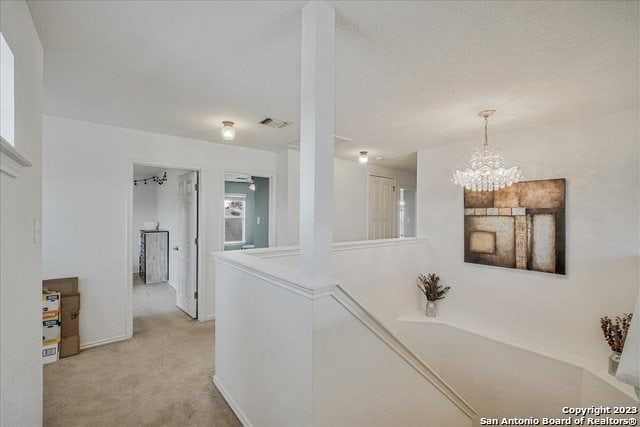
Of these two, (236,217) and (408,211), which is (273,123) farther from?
(408,211)

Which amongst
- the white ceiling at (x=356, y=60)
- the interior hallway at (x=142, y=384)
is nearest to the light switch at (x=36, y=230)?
the white ceiling at (x=356, y=60)

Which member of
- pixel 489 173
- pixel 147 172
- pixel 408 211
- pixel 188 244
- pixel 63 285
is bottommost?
pixel 63 285

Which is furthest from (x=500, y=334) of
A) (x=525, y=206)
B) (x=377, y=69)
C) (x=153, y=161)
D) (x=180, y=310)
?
(x=153, y=161)

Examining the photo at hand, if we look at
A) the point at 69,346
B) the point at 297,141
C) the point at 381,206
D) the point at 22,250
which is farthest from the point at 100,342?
the point at 381,206

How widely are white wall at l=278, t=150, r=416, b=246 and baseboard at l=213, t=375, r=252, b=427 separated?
207cm

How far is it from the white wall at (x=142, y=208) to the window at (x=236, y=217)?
1521 millimetres

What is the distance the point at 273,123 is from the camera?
2.90 meters

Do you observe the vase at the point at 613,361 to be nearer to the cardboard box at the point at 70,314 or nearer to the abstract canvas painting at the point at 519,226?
the abstract canvas painting at the point at 519,226

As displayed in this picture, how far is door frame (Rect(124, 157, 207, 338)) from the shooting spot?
3016mm

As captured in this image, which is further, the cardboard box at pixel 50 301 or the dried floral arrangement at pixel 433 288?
the dried floral arrangement at pixel 433 288

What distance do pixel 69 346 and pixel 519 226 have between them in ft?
15.8

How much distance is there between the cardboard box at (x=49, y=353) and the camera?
247cm

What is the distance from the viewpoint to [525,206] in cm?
308

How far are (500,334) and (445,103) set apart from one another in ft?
8.94
